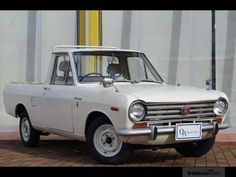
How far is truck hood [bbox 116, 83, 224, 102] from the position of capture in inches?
266

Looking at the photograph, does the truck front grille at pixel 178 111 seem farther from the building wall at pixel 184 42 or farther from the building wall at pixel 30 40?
the building wall at pixel 30 40

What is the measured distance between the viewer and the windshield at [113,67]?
786 centimetres

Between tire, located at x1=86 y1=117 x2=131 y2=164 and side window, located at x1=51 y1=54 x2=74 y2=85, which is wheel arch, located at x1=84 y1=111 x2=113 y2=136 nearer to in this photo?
tire, located at x1=86 y1=117 x2=131 y2=164

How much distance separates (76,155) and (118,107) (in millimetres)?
1930

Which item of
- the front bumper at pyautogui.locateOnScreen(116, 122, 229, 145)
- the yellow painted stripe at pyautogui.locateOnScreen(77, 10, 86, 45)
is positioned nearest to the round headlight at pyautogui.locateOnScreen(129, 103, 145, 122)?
the front bumper at pyautogui.locateOnScreen(116, 122, 229, 145)

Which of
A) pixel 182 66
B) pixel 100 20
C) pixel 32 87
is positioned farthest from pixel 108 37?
pixel 32 87

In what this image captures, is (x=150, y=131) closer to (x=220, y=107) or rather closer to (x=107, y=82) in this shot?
(x=107, y=82)

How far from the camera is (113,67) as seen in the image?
8188mm

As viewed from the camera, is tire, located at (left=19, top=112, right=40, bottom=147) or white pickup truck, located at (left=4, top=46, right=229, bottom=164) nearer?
white pickup truck, located at (left=4, top=46, right=229, bottom=164)

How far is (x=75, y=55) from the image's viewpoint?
7.97m

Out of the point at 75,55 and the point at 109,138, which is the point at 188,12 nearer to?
the point at 75,55

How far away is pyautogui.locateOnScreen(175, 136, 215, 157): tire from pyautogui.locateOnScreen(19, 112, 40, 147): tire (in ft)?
8.91

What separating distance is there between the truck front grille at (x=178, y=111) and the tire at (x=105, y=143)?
1.96 ft

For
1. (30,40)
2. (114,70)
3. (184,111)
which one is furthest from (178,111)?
A: (30,40)
